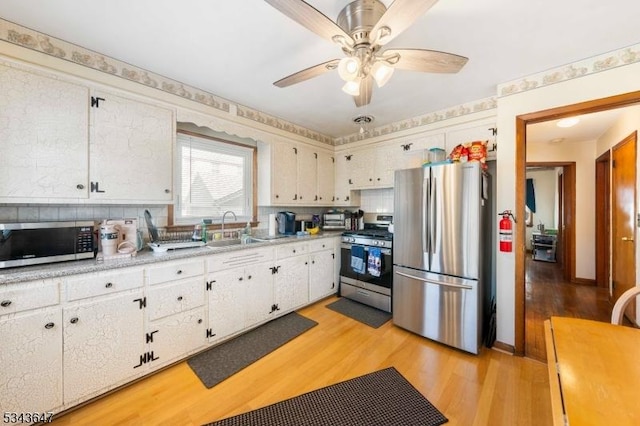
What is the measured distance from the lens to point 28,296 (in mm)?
1442

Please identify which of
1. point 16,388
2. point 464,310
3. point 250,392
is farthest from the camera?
point 464,310

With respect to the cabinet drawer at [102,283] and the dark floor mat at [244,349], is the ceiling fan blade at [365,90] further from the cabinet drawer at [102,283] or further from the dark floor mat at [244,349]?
the dark floor mat at [244,349]

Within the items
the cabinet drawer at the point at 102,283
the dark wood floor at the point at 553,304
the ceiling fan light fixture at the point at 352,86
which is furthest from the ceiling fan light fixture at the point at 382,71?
the dark wood floor at the point at 553,304

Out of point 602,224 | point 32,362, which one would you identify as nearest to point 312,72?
point 32,362

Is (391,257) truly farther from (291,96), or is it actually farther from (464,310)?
(291,96)

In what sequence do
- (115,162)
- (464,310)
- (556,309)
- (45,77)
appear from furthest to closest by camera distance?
1. (556,309)
2. (464,310)
3. (115,162)
4. (45,77)

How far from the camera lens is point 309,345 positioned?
237 cm

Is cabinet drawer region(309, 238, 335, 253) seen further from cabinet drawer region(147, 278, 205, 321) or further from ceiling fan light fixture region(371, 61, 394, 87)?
ceiling fan light fixture region(371, 61, 394, 87)

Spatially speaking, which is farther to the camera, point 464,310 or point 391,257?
point 391,257

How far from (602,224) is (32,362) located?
21.7 feet

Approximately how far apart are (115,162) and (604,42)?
367 centimetres

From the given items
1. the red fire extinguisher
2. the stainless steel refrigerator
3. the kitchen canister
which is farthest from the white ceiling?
the kitchen canister

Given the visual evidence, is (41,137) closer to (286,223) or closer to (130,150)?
(130,150)

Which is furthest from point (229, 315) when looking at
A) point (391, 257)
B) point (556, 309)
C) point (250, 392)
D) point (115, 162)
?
point (556, 309)
